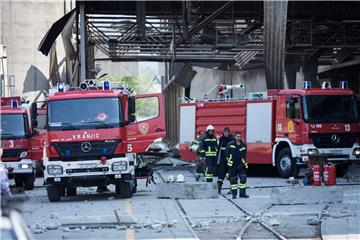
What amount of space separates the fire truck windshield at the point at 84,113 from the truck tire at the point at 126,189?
5.29 ft

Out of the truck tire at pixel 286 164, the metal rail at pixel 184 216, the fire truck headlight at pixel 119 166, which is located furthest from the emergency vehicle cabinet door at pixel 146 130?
the truck tire at pixel 286 164

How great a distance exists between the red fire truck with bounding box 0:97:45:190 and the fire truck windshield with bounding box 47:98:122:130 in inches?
153

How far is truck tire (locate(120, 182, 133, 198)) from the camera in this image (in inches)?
743

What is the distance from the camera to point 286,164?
82.4 feet

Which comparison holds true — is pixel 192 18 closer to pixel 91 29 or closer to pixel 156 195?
pixel 91 29

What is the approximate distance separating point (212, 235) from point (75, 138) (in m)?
6.20

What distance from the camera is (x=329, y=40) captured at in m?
36.9

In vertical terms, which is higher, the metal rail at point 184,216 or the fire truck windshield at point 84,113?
the fire truck windshield at point 84,113

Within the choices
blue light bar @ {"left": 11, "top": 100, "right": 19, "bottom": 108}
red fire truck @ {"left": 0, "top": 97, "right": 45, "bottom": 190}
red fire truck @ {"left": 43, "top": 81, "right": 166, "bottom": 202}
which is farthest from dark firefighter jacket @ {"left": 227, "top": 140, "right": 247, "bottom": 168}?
blue light bar @ {"left": 11, "top": 100, "right": 19, "bottom": 108}

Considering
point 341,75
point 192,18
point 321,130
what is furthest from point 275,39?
point 341,75

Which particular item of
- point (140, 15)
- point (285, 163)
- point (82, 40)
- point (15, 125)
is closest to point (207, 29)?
point (140, 15)

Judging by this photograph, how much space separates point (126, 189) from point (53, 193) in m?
1.76

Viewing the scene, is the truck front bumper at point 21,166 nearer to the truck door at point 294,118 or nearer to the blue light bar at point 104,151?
the blue light bar at point 104,151

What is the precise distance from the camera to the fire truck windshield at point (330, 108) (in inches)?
961
